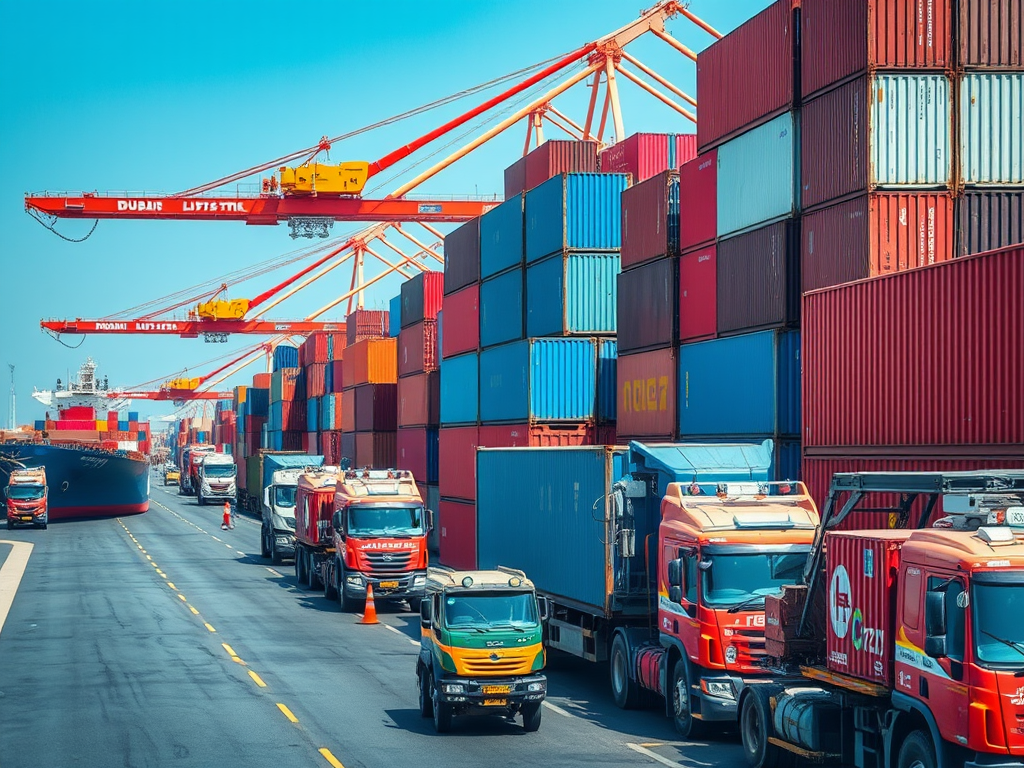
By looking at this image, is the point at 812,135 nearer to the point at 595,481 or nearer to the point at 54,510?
the point at 595,481

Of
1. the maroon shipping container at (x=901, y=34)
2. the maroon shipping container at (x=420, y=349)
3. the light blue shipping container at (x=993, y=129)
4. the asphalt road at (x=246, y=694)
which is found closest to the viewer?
the asphalt road at (x=246, y=694)

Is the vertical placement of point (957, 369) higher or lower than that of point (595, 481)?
higher

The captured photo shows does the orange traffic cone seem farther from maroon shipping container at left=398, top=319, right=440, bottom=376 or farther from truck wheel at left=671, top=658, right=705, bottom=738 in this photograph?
maroon shipping container at left=398, top=319, right=440, bottom=376

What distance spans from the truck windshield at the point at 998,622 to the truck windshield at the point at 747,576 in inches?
233

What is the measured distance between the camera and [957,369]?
1764cm

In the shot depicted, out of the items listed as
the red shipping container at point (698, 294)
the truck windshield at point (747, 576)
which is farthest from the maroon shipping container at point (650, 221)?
the truck windshield at point (747, 576)

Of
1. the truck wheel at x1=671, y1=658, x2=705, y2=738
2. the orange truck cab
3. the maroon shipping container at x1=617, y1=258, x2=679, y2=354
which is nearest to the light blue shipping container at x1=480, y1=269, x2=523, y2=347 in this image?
the maroon shipping container at x1=617, y1=258, x2=679, y2=354

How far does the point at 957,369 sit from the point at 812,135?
7419 millimetres

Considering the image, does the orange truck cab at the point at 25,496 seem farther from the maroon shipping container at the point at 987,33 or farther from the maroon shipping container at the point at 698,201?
the maroon shipping container at the point at 987,33

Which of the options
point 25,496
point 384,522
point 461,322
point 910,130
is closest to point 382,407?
point 461,322

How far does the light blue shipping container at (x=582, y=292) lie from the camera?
34.5 meters

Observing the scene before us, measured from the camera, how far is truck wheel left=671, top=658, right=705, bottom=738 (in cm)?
1847

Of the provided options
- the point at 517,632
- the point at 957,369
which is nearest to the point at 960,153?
the point at 957,369

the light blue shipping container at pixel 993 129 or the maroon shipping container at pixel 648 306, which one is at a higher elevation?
the light blue shipping container at pixel 993 129
